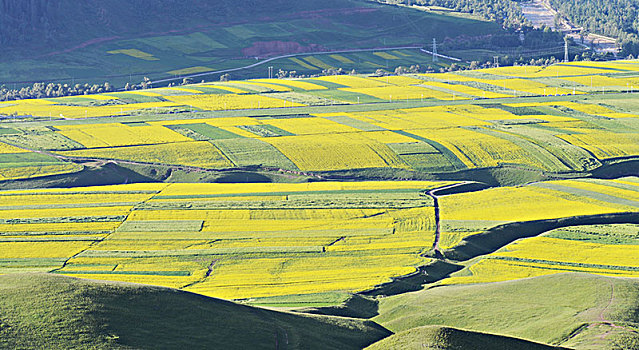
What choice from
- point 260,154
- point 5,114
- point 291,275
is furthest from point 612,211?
point 5,114

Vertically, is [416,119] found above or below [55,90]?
above

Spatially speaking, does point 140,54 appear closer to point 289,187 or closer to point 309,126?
point 309,126

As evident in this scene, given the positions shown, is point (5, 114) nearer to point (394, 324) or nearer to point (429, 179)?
point (429, 179)

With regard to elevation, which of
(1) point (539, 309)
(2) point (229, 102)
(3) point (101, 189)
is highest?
(1) point (539, 309)

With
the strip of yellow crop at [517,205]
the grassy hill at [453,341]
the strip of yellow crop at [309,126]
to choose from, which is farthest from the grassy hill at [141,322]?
the strip of yellow crop at [309,126]

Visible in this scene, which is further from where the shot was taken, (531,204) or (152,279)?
(531,204)

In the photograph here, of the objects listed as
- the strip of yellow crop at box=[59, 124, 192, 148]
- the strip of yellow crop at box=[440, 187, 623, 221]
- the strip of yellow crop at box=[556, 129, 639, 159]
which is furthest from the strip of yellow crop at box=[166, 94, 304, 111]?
the strip of yellow crop at box=[440, 187, 623, 221]

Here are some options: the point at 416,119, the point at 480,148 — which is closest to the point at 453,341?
the point at 480,148
